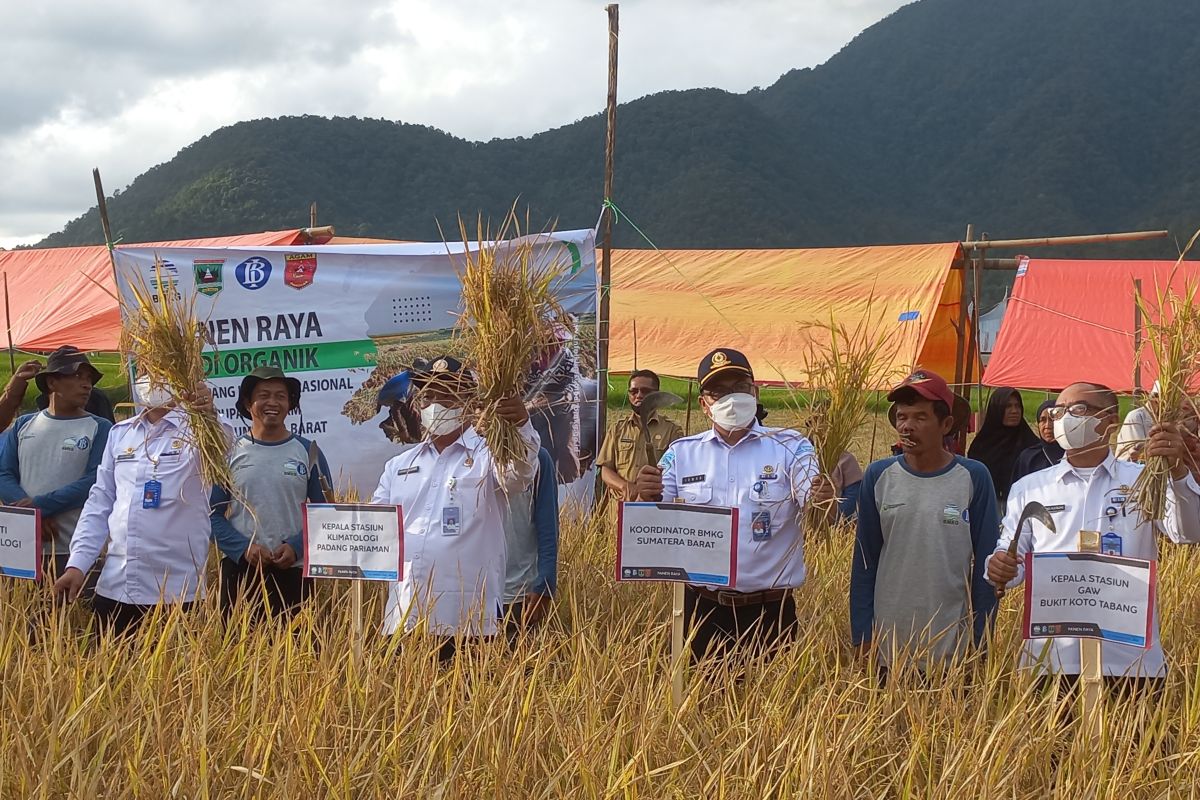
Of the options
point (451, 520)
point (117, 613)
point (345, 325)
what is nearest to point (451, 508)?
point (451, 520)

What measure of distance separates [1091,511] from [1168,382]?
1.53 feet

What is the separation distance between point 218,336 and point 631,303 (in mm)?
6776

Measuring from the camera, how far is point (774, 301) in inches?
471

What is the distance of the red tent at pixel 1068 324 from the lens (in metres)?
10.7

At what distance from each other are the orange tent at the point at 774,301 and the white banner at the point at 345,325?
163 inches

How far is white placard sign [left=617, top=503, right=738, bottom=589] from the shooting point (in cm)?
340

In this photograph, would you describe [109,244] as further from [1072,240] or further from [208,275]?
[1072,240]

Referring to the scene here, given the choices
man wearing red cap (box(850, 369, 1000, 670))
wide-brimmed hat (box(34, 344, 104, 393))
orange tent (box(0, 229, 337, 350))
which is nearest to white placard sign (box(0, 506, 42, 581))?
wide-brimmed hat (box(34, 344, 104, 393))

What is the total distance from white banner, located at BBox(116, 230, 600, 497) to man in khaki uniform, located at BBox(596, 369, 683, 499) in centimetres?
21

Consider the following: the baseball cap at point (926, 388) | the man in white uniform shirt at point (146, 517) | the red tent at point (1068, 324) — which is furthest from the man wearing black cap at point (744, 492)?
the red tent at point (1068, 324)

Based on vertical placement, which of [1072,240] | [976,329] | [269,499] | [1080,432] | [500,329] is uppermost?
[1072,240]

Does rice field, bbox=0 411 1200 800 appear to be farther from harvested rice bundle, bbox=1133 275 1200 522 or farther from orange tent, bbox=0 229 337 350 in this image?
orange tent, bbox=0 229 337 350

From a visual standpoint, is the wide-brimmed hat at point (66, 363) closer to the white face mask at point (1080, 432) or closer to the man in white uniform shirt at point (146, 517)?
the man in white uniform shirt at point (146, 517)

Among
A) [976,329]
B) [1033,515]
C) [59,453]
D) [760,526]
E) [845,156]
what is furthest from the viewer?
[845,156]
